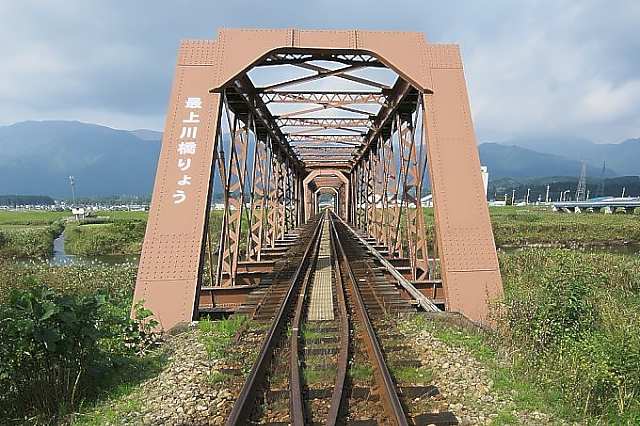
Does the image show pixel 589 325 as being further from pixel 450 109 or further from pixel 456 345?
pixel 450 109

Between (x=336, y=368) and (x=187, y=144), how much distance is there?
14.9 ft

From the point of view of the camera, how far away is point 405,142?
11.8 metres

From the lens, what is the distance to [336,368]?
4.84 meters

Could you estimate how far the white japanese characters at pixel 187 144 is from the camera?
752 cm

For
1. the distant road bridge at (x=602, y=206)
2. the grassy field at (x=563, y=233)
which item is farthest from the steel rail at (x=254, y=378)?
the distant road bridge at (x=602, y=206)

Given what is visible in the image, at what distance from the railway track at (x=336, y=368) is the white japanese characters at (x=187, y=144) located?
2.19 m

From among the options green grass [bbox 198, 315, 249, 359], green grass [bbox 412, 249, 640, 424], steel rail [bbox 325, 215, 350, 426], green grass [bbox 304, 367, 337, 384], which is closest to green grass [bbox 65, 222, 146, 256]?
green grass [bbox 198, 315, 249, 359]

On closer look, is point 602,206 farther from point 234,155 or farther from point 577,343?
point 577,343

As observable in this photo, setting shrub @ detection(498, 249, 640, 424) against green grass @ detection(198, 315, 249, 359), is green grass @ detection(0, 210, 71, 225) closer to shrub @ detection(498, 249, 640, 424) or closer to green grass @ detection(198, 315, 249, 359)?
green grass @ detection(198, 315, 249, 359)

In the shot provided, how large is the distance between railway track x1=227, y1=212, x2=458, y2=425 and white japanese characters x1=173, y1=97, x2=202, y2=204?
219 centimetres

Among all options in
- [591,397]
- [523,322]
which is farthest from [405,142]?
[591,397]

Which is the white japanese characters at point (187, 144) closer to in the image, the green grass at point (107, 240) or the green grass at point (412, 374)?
the green grass at point (412, 374)

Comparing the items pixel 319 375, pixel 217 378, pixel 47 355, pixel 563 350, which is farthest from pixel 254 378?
pixel 563 350

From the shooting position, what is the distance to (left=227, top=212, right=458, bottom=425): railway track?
3740 mm
